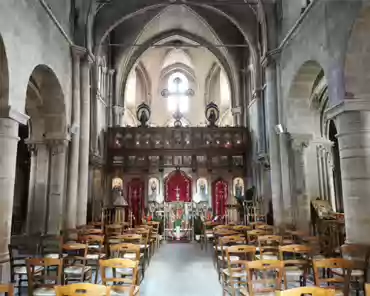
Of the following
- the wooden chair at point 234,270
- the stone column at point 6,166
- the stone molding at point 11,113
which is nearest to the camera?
the wooden chair at point 234,270

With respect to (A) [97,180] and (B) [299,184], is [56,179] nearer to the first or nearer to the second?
(A) [97,180]

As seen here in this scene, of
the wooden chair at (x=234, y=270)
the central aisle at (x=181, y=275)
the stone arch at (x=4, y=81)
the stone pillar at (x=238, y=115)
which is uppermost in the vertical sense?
the stone pillar at (x=238, y=115)

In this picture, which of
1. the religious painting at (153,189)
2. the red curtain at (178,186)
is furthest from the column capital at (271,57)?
the religious painting at (153,189)

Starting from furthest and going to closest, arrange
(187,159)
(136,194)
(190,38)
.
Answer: (190,38) → (136,194) → (187,159)

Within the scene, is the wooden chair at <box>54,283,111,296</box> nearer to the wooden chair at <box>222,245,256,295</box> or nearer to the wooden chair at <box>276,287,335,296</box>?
the wooden chair at <box>276,287,335,296</box>

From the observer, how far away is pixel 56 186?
13680mm

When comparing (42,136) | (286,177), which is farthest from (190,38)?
(286,177)

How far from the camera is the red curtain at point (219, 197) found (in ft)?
78.8

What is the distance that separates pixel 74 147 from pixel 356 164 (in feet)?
33.4

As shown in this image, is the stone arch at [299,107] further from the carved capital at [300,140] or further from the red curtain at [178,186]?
the red curtain at [178,186]

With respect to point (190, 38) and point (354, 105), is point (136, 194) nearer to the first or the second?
point (190, 38)

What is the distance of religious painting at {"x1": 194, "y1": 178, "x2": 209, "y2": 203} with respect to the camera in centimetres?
2417

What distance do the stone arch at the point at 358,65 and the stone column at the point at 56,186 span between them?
32.5 ft

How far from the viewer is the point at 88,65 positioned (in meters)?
15.4
